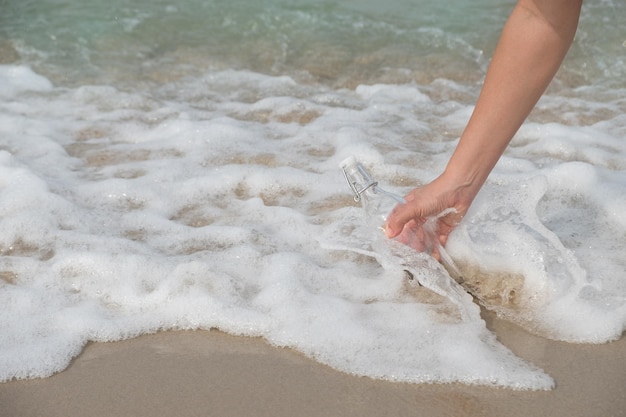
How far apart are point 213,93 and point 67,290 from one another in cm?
241

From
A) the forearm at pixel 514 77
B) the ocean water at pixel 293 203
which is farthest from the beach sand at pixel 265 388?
the forearm at pixel 514 77

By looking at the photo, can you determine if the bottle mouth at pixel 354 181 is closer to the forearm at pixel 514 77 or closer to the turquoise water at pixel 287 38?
the forearm at pixel 514 77

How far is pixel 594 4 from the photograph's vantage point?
6.66m

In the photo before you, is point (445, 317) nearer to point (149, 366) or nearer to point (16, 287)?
point (149, 366)

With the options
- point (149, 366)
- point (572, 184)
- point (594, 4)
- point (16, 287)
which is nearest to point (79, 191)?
point (16, 287)

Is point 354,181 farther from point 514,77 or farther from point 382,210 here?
point 514,77

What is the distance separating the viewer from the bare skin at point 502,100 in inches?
90.2

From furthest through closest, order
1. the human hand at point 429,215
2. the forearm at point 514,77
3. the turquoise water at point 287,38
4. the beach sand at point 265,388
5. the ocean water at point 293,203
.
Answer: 1. the turquoise water at point 287,38
2. the human hand at point 429,215
3. the ocean water at point 293,203
4. the forearm at point 514,77
5. the beach sand at point 265,388

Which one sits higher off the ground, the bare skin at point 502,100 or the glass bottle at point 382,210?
the bare skin at point 502,100

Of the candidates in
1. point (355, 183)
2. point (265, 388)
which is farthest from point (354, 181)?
point (265, 388)

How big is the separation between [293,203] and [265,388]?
47.8 inches

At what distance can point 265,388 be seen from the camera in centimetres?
215

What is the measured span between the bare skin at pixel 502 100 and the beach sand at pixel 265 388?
1.57 feet

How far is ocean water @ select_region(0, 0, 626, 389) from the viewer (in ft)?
7.91
